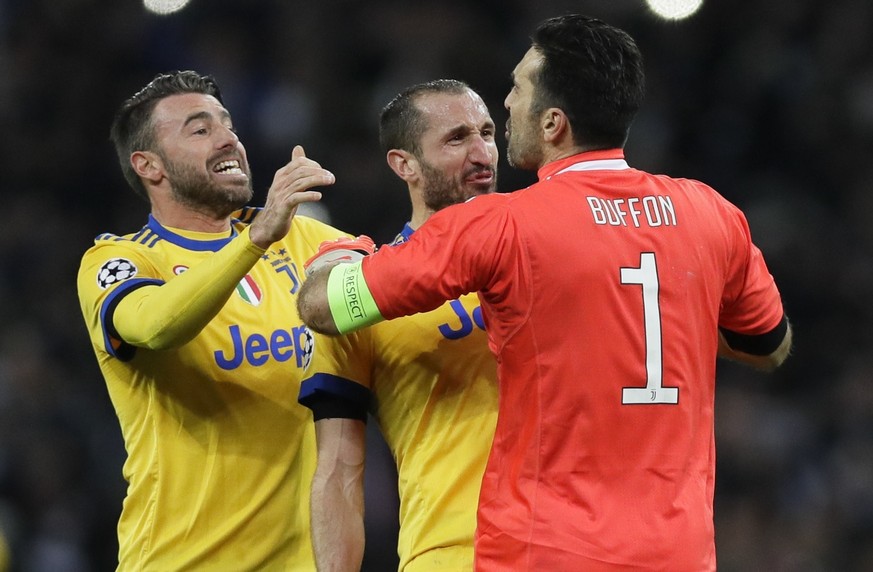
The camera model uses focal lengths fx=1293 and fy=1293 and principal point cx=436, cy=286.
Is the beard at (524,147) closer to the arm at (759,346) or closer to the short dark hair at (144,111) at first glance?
the arm at (759,346)

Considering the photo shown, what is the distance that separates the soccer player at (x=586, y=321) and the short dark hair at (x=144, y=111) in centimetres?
174

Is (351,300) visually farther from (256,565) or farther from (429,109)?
(256,565)

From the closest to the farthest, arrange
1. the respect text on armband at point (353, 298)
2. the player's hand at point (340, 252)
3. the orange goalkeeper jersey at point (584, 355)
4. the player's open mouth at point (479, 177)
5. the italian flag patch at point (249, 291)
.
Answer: the orange goalkeeper jersey at point (584, 355), the respect text on armband at point (353, 298), the player's hand at point (340, 252), the player's open mouth at point (479, 177), the italian flag patch at point (249, 291)

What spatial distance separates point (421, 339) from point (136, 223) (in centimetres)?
625

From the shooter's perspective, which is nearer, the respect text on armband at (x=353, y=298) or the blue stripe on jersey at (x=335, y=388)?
the respect text on armband at (x=353, y=298)

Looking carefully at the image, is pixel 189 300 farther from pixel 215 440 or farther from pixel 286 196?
pixel 215 440

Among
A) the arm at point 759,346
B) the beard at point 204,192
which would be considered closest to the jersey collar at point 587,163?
the arm at point 759,346

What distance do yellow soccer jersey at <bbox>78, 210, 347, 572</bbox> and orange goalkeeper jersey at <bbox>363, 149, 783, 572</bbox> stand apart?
122cm

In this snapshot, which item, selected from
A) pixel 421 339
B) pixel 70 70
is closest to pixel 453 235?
pixel 421 339

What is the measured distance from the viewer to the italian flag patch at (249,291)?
15.5ft

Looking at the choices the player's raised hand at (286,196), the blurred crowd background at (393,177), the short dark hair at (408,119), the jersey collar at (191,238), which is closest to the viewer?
the player's raised hand at (286,196)

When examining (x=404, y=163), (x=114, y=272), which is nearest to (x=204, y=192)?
(x=114, y=272)

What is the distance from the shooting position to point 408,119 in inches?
175

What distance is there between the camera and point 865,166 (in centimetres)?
1126
